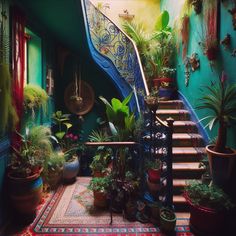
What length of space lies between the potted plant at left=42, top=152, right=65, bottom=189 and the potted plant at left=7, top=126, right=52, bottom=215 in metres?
0.66

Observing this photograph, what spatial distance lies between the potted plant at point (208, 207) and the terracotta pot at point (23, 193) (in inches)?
79.7

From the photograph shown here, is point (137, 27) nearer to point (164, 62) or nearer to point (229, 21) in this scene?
point (164, 62)

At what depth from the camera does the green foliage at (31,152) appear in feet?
9.55

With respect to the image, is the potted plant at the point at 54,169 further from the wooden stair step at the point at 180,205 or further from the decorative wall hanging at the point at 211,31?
the decorative wall hanging at the point at 211,31

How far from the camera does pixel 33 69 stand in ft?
13.9

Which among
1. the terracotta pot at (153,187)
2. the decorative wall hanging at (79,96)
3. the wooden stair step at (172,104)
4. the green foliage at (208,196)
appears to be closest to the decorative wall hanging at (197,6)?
the wooden stair step at (172,104)

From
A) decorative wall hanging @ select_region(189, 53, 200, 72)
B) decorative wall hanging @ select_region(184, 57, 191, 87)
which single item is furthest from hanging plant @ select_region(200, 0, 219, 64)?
decorative wall hanging @ select_region(184, 57, 191, 87)

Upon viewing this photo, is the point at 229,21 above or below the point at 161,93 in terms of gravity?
above

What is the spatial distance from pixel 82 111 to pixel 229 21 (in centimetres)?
376

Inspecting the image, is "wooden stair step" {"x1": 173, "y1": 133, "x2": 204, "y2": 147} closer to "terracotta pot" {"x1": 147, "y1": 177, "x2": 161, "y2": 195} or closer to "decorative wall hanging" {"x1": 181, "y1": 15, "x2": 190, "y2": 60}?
"terracotta pot" {"x1": 147, "y1": 177, "x2": 161, "y2": 195}

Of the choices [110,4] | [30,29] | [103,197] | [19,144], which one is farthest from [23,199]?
[110,4]

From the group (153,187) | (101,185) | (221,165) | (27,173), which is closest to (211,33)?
(221,165)

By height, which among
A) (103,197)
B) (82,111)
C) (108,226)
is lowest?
(108,226)

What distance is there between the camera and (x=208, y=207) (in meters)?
2.55
